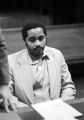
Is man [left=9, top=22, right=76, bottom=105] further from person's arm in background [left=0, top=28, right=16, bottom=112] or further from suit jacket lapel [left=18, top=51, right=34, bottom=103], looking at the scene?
person's arm in background [left=0, top=28, right=16, bottom=112]

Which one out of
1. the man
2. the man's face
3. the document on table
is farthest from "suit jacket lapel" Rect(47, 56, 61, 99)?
the document on table

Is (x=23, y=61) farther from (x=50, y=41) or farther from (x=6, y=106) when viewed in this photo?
(x=50, y=41)

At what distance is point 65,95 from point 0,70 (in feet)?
2.81

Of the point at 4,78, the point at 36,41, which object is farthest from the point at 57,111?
the point at 36,41

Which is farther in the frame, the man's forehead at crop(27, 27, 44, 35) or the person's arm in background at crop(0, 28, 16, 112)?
the man's forehead at crop(27, 27, 44, 35)

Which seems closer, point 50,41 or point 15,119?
point 15,119

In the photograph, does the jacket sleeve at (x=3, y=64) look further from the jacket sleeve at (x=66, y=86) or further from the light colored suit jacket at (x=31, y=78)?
the jacket sleeve at (x=66, y=86)

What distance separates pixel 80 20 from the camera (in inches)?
265

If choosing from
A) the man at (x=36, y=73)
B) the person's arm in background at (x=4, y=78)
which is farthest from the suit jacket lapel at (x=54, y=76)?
the person's arm in background at (x=4, y=78)

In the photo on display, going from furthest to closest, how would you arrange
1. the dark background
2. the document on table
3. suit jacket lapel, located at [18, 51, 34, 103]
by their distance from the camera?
1. the dark background
2. suit jacket lapel, located at [18, 51, 34, 103]
3. the document on table

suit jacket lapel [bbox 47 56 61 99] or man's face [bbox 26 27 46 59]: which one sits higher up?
man's face [bbox 26 27 46 59]

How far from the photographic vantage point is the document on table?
1.79 meters

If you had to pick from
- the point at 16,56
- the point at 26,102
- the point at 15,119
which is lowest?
the point at 26,102

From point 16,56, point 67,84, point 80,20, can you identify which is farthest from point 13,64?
point 80,20
